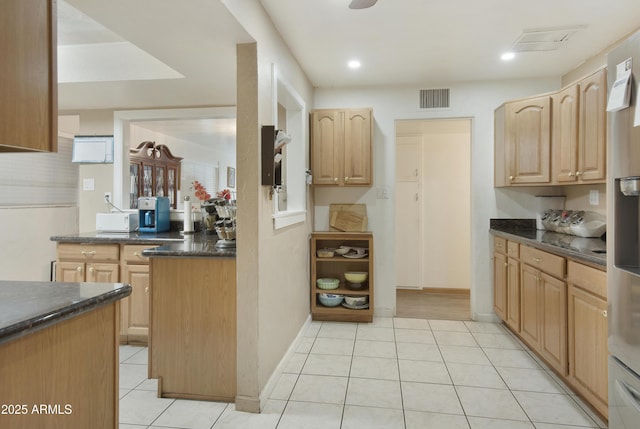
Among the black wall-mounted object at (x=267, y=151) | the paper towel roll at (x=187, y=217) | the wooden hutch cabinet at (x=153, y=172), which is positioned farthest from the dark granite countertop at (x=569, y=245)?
the wooden hutch cabinet at (x=153, y=172)

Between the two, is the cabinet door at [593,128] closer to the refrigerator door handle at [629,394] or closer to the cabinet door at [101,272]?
the refrigerator door handle at [629,394]

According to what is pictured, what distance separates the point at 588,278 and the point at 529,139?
1.63 metres

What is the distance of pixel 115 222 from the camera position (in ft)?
11.3

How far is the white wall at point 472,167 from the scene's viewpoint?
369 cm

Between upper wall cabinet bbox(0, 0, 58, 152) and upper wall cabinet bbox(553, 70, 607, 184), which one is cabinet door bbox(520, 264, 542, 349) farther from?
upper wall cabinet bbox(0, 0, 58, 152)

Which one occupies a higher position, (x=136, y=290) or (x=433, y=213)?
(x=433, y=213)

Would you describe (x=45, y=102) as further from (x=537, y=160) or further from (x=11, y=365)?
(x=537, y=160)

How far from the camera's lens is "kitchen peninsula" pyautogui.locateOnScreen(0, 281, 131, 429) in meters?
0.86

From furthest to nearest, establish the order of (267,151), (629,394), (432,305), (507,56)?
(432,305), (507,56), (267,151), (629,394)

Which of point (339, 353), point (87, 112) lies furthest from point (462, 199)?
point (87, 112)

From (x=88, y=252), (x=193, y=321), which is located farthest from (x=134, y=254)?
(x=193, y=321)

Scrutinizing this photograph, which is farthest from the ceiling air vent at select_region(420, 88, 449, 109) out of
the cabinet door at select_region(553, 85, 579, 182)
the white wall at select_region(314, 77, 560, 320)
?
the cabinet door at select_region(553, 85, 579, 182)

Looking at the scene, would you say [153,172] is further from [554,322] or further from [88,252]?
[554,322]

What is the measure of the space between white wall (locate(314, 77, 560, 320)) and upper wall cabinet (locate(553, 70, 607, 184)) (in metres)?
0.75
